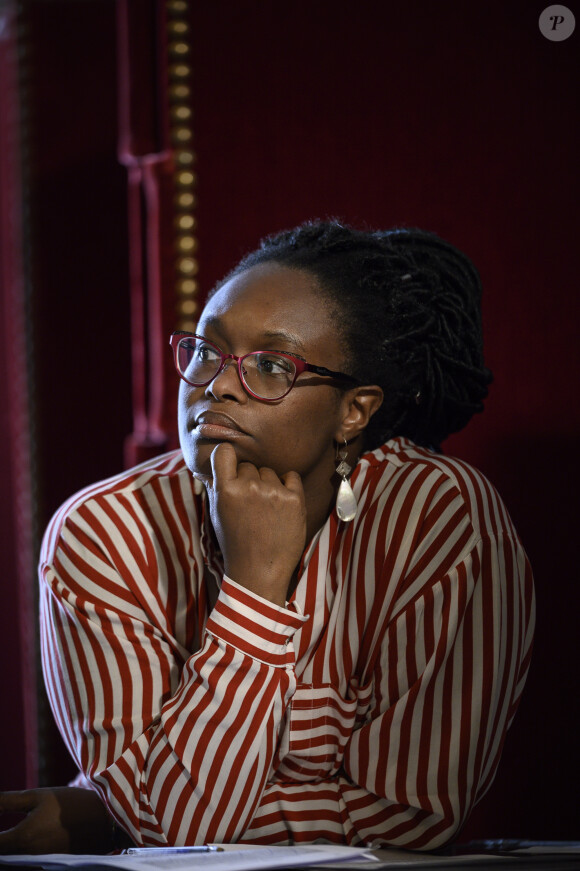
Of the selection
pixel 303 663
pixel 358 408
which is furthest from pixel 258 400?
pixel 303 663

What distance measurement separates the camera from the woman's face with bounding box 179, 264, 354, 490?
1.03 meters

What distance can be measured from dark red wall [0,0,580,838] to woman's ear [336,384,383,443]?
408 millimetres

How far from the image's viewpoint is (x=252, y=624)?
0.97m

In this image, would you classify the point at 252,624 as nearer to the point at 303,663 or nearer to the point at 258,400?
the point at 303,663

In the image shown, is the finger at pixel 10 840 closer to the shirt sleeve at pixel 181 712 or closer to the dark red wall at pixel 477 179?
the shirt sleeve at pixel 181 712

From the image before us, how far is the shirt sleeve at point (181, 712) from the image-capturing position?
949 millimetres

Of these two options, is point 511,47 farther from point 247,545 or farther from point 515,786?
point 515,786

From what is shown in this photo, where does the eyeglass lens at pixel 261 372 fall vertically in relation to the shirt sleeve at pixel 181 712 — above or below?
above

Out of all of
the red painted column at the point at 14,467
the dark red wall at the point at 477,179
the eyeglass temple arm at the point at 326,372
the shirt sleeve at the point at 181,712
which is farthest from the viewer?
the red painted column at the point at 14,467

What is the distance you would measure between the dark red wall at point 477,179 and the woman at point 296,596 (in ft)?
1.07

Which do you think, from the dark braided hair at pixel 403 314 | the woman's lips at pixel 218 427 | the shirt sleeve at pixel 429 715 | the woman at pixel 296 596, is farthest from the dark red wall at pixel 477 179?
the woman's lips at pixel 218 427

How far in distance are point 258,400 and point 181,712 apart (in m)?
0.35

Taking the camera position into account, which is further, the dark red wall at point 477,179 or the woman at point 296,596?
the dark red wall at point 477,179

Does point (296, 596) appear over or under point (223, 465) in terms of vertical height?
under
